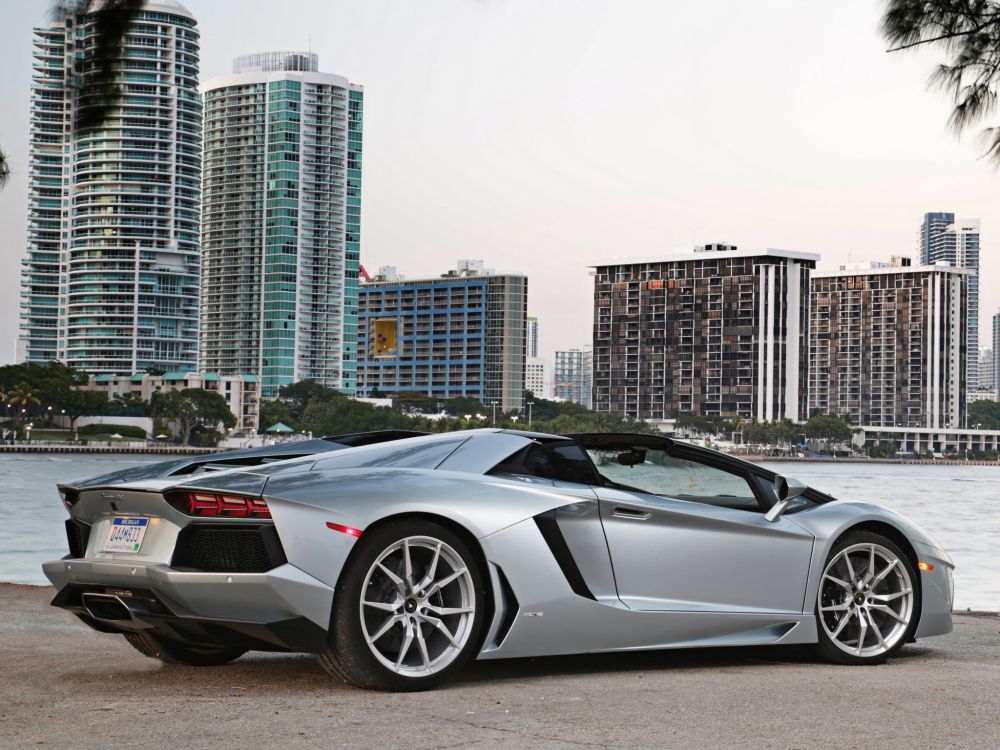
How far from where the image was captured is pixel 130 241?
190 metres

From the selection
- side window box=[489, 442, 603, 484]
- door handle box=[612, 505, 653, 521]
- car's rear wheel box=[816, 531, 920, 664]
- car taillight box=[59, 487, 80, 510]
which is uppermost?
side window box=[489, 442, 603, 484]

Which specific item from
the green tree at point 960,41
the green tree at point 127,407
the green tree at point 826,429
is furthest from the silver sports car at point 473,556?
the green tree at point 826,429

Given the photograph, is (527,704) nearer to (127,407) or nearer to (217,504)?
(217,504)

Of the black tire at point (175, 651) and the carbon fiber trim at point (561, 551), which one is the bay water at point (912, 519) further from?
the black tire at point (175, 651)

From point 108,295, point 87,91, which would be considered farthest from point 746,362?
point 87,91

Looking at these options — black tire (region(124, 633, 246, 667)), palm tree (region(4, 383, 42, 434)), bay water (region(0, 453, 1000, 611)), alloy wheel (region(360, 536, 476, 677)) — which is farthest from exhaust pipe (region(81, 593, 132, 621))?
palm tree (region(4, 383, 42, 434))

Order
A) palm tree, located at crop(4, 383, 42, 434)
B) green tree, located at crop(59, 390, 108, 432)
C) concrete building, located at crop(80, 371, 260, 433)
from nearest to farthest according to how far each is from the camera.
A: palm tree, located at crop(4, 383, 42, 434) < green tree, located at crop(59, 390, 108, 432) < concrete building, located at crop(80, 371, 260, 433)

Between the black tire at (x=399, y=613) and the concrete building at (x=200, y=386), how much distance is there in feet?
536

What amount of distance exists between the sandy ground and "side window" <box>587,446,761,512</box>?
2.52 feet

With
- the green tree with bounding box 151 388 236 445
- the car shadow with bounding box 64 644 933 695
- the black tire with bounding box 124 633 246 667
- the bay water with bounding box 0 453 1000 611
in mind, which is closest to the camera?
the car shadow with bounding box 64 644 933 695

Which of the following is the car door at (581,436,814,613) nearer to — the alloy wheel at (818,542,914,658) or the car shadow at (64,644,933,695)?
the alloy wheel at (818,542,914,658)

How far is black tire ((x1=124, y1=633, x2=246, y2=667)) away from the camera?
5645 millimetres

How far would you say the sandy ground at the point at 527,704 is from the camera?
4.05m

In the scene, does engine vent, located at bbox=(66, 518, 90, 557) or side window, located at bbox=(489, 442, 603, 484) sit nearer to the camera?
engine vent, located at bbox=(66, 518, 90, 557)
